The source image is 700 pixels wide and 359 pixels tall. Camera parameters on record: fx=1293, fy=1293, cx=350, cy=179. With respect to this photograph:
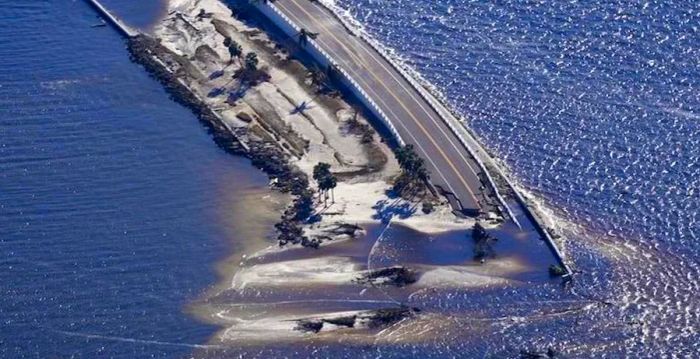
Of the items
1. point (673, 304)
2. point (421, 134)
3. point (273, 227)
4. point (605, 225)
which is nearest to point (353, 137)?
point (421, 134)

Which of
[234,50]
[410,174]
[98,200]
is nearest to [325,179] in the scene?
[410,174]

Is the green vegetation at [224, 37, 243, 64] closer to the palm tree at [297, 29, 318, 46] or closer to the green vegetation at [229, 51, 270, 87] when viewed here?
the green vegetation at [229, 51, 270, 87]

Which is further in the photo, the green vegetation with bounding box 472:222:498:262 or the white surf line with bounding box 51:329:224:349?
the green vegetation with bounding box 472:222:498:262

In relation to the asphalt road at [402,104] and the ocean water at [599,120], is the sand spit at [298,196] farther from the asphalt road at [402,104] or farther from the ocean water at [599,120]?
the ocean water at [599,120]

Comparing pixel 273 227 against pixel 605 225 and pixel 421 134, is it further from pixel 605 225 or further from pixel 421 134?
pixel 605 225

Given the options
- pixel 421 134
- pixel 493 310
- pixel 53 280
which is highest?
pixel 421 134

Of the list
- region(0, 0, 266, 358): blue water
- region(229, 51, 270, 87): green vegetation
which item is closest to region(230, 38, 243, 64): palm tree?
region(229, 51, 270, 87): green vegetation

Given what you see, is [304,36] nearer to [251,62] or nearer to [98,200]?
[251,62]
